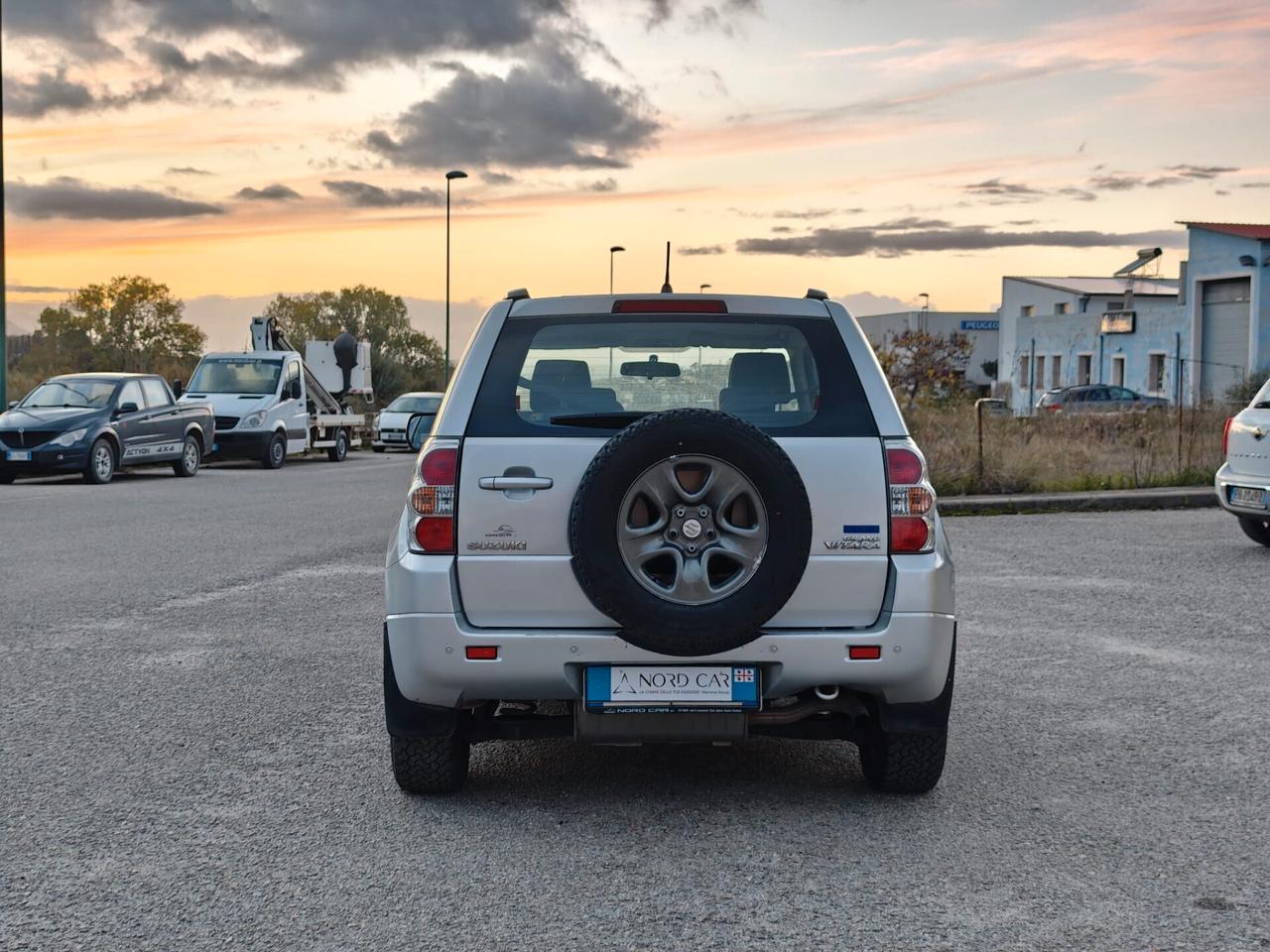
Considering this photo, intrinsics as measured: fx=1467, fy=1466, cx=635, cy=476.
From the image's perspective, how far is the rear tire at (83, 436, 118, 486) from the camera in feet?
72.8

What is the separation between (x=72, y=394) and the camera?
23.2 meters

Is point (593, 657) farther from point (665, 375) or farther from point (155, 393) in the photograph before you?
point (155, 393)

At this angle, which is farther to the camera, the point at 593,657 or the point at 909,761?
the point at 909,761

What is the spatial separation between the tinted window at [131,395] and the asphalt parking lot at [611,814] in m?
14.9

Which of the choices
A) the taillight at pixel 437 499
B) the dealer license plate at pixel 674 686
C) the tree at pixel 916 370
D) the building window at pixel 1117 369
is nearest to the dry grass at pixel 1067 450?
the tree at pixel 916 370

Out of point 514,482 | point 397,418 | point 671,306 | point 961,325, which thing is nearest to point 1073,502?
point 671,306

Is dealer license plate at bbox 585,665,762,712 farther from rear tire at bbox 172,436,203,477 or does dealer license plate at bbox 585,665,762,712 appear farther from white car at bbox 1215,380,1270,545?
rear tire at bbox 172,436,203,477

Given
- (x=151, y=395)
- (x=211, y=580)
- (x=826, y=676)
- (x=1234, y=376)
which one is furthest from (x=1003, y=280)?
(x=826, y=676)

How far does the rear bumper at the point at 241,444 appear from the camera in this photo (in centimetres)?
2733

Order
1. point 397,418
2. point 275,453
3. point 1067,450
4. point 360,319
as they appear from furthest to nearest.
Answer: point 360,319 < point 397,418 < point 275,453 < point 1067,450

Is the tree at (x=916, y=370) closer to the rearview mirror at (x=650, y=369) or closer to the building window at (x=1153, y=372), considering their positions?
the building window at (x=1153, y=372)

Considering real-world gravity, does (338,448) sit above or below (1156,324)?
below

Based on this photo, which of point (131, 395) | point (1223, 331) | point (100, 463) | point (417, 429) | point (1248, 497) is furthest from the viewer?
point (1223, 331)

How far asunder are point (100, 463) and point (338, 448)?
33.5 ft
